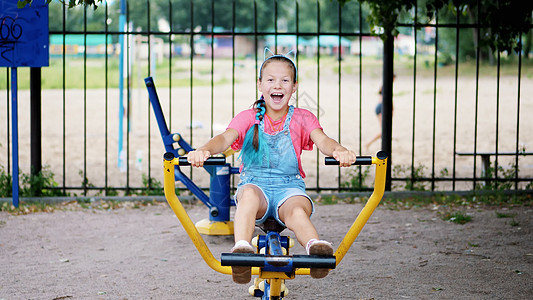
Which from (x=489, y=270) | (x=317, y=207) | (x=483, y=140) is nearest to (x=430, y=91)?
(x=483, y=140)

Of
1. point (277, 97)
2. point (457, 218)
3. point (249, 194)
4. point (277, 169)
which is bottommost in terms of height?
point (457, 218)

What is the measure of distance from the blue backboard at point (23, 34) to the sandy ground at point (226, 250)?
1563mm

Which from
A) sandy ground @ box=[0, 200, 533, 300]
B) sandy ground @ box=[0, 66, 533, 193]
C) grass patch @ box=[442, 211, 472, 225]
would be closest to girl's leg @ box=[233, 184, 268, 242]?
sandy ground @ box=[0, 200, 533, 300]

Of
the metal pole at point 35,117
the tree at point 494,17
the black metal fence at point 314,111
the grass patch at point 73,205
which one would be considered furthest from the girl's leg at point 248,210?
the metal pole at point 35,117

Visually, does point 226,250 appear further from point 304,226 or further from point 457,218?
point 304,226

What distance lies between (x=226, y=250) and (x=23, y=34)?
3.21 m

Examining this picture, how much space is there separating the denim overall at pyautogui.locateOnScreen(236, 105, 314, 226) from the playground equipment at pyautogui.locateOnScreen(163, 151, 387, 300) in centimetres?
19

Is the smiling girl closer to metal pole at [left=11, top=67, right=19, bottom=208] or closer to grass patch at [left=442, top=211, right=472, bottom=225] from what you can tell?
grass patch at [left=442, top=211, right=472, bottom=225]

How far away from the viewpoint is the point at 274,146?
140 inches

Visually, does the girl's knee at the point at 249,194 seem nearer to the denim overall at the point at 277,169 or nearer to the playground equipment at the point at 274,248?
the denim overall at the point at 277,169

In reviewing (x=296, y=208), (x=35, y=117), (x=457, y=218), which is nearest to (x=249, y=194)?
(x=296, y=208)

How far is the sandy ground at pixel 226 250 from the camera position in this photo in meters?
4.69

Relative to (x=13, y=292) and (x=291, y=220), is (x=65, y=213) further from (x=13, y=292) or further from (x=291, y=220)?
(x=291, y=220)

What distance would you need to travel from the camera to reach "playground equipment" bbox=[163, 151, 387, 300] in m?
3.00
